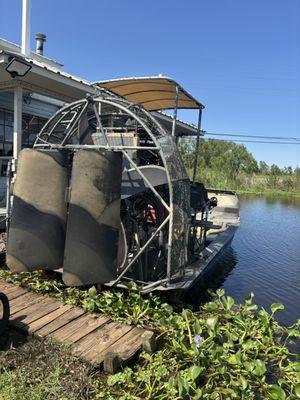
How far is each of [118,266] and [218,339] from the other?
1.79 metres

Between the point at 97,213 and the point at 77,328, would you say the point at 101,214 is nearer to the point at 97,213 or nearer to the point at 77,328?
the point at 97,213

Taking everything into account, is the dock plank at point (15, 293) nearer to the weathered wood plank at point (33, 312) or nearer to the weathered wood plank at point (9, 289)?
the weathered wood plank at point (9, 289)

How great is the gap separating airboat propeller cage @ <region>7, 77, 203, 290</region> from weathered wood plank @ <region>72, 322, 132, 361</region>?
749 millimetres

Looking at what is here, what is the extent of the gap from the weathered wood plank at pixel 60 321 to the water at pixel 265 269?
360cm

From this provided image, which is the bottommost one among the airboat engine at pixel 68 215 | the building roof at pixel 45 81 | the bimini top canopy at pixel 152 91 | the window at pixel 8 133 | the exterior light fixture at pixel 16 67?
the airboat engine at pixel 68 215

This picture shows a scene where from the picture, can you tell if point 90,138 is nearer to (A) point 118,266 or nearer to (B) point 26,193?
(B) point 26,193

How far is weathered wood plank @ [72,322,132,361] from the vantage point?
371cm

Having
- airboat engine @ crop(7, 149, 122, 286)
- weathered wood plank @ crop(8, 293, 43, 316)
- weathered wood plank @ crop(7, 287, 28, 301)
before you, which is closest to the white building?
airboat engine @ crop(7, 149, 122, 286)

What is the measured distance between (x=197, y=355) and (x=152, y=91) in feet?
18.1

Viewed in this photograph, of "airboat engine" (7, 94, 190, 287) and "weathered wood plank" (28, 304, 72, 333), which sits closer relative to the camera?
"weathered wood plank" (28, 304, 72, 333)

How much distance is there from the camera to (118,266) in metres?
5.29

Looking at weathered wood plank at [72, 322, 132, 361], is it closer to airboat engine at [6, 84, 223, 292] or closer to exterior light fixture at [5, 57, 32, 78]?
airboat engine at [6, 84, 223, 292]

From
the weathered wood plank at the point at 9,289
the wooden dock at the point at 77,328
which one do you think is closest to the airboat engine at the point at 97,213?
the weathered wood plank at the point at 9,289

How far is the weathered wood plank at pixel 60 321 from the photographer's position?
405cm
